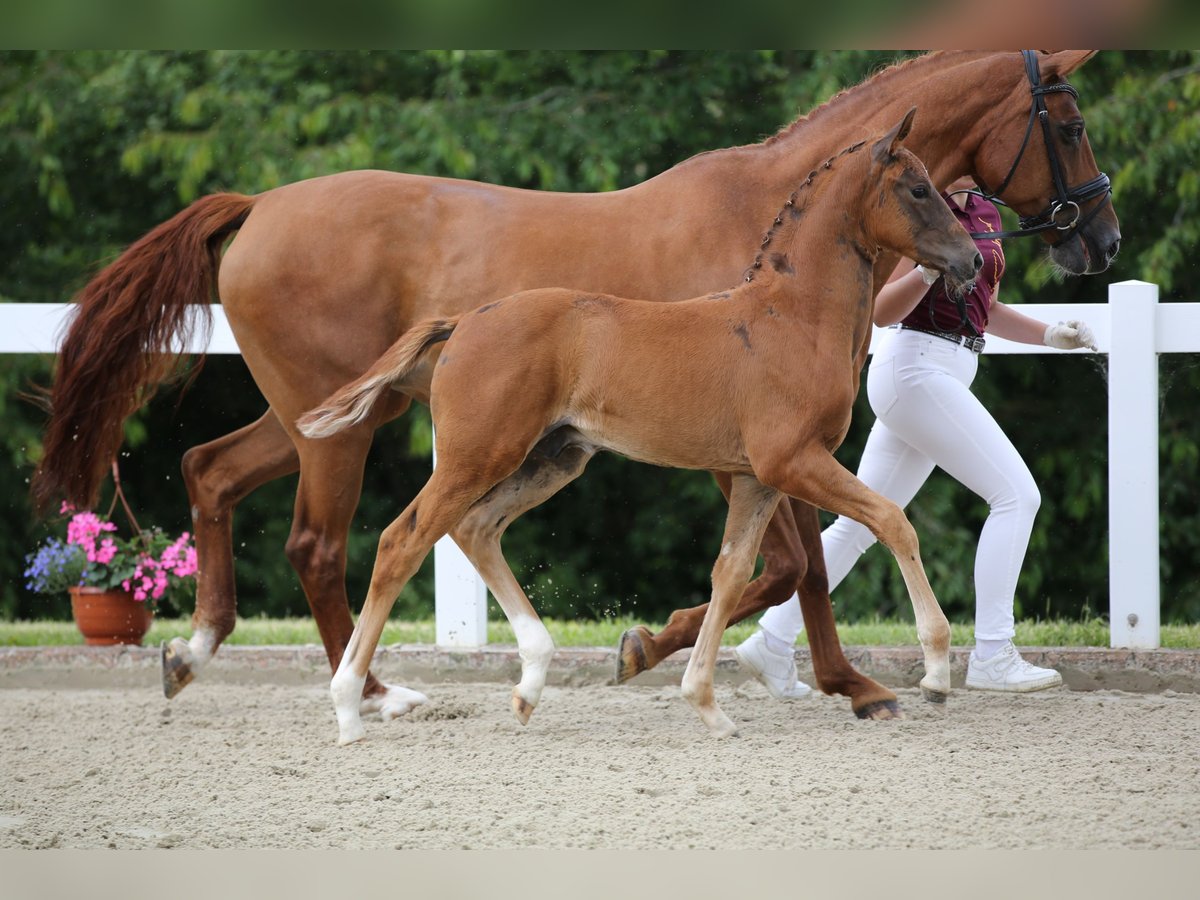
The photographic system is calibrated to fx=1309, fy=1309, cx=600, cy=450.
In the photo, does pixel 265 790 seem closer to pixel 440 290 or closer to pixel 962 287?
pixel 440 290

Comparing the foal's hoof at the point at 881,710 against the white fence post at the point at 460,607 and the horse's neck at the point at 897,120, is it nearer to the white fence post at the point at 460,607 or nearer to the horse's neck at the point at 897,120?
the horse's neck at the point at 897,120

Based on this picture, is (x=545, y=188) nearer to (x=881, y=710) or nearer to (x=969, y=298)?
(x=969, y=298)

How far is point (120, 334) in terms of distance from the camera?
499 centimetres

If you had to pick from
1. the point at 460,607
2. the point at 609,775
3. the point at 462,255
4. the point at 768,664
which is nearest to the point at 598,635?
the point at 460,607

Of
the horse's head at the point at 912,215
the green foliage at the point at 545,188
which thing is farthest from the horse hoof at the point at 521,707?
the green foliage at the point at 545,188

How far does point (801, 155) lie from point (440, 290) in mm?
1308

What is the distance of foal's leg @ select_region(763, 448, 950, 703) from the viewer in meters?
3.57

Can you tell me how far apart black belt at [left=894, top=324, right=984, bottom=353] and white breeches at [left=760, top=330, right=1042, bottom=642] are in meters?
0.02

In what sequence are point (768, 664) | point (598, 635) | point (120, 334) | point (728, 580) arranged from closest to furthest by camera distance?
point (728, 580) → point (768, 664) → point (120, 334) → point (598, 635)

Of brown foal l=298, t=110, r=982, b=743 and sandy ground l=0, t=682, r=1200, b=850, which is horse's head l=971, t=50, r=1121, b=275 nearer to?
brown foal l=298, t=110, r=982, b=743

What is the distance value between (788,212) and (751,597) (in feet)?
4.33

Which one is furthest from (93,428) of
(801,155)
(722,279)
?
(801,155)

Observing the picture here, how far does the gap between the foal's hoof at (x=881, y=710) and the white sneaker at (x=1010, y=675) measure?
1.54ft

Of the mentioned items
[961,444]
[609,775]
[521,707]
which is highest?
[961,444]
